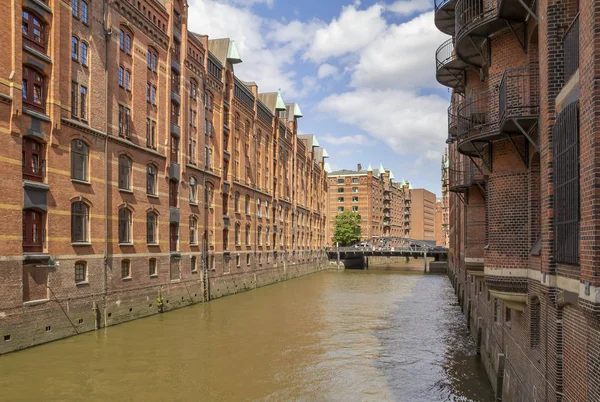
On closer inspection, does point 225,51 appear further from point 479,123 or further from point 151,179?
point 479,123

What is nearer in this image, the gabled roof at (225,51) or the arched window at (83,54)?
the arched window at (83,54)

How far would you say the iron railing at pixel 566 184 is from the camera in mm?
7422

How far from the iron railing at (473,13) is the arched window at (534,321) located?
6.48 meters

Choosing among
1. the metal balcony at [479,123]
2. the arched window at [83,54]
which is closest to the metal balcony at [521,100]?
the metal balcony at [479,123]

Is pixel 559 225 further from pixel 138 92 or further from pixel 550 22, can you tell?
pixel 138 92

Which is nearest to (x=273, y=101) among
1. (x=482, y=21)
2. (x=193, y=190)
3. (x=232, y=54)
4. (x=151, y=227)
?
(x=232, y=54)

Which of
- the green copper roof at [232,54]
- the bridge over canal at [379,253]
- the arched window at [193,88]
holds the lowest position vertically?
the bridge over canal at [379,253]

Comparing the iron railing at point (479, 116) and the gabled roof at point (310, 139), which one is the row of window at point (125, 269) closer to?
the iron railing at point (479, 116)

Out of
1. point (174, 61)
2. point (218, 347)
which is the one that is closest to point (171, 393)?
point (218, 347)

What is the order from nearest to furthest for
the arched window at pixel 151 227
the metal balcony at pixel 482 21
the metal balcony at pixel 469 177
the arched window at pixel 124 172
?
the metal balcony at pixel 482 21 < the metal balcony at pixel 469 177 < the arched window at pixel 124 172 < the arched window at pixel 151 227

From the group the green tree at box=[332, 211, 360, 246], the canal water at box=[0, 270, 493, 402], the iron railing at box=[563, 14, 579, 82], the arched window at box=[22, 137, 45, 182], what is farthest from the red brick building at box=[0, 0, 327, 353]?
the green tree at box=[332, 211, 360, 246]

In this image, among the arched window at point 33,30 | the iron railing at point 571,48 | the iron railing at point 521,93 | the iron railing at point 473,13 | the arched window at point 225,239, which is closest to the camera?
the iron railing at point 571,48

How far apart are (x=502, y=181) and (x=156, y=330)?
18.1 meters

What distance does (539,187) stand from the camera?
37.4 feet
